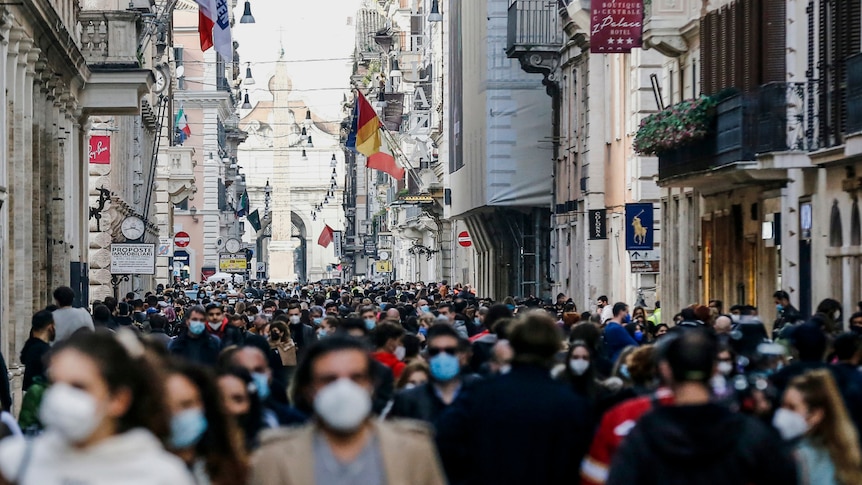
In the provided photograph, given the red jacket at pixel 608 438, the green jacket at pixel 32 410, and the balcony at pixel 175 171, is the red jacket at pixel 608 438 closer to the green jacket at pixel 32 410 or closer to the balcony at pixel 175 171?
the green jacket at pixel 32 410

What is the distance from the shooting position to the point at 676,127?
96.2ft

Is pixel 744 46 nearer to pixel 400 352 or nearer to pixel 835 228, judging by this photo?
pixel 835 228

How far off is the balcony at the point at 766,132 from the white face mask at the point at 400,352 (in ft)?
39.0

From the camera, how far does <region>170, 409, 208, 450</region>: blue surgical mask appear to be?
22.2 feet

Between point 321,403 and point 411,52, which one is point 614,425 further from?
point 411,52

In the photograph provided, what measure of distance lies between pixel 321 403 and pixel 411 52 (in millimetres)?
89066

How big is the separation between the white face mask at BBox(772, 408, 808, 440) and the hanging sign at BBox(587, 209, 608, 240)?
1239 inches

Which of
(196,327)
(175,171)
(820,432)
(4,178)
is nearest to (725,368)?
(820,432)

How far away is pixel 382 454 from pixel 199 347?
11.9m

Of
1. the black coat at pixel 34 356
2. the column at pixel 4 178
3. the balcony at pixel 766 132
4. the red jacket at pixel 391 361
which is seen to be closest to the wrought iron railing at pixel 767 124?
the balcony at pixel 766 132

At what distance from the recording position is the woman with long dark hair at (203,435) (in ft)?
22.4

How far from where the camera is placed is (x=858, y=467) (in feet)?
24.8

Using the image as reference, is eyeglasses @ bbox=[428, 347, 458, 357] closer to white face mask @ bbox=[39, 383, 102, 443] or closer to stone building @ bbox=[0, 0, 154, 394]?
white face mask @ bbox=[39, 383, 102, 443]

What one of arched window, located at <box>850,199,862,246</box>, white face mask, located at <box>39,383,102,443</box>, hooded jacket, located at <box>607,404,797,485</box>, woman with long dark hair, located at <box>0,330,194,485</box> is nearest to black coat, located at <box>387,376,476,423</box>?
Result: hooded jacket, located at <box>607,404,797,485</box>
